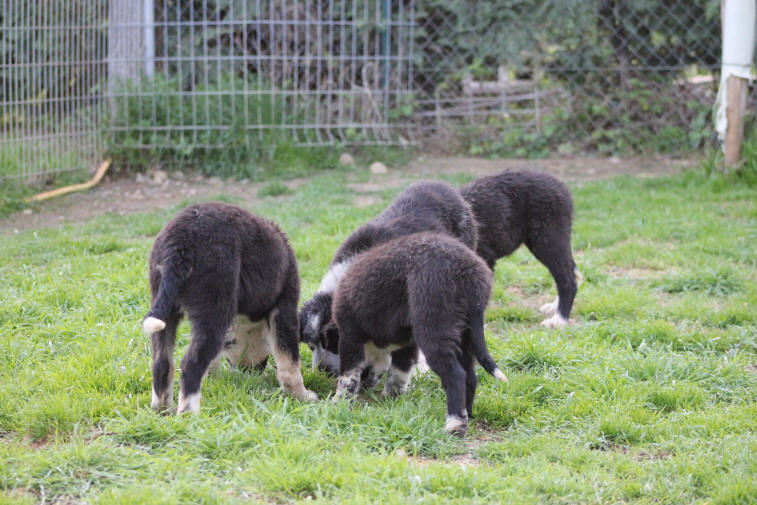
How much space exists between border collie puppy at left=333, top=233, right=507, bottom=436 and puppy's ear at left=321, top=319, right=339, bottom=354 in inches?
10.5

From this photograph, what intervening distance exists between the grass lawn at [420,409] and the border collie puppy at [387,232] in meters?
0.21

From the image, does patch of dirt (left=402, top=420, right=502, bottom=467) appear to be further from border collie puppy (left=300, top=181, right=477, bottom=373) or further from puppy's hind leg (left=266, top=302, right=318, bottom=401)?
border collie puppy (left=300, top=181, right=477, bottom=373)

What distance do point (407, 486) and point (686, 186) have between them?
669 cm

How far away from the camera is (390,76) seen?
1066 centimetres

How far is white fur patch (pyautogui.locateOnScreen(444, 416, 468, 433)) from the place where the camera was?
380 centimetres

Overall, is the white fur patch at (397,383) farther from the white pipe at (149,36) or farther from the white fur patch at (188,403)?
the white pipe at (149,36)

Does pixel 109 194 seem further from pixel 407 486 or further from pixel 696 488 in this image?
pixel 696 488

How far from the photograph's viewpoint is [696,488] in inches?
131

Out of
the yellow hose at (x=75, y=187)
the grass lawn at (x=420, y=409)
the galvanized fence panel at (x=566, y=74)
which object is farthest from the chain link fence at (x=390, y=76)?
the grass lawn at (x=420, y=409)

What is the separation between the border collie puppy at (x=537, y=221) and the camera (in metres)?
5.58

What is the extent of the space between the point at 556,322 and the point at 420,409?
186 cm

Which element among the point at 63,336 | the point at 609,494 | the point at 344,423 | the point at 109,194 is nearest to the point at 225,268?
the point at 344,423

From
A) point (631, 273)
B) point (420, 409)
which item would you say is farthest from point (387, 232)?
point (631, 273)

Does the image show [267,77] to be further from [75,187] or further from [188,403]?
[188,403]
